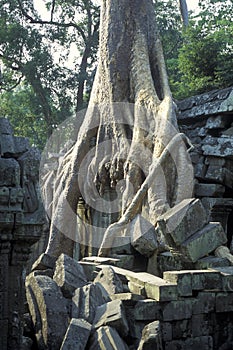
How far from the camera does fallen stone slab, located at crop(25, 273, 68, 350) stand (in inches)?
163

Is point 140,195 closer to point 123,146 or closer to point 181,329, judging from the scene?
point 123,146

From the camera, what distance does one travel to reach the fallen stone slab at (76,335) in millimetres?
3812

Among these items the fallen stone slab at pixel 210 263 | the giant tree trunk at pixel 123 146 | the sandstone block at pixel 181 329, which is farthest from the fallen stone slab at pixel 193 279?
the giant tree trunk at pixel 123 146

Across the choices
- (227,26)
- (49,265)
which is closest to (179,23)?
(227,26)

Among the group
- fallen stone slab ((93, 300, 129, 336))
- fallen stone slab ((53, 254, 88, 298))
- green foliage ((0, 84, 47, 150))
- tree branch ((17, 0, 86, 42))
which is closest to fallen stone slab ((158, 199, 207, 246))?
fallen stone slab ((53, 254, 88, 298))

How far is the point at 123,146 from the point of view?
9086 millimetres

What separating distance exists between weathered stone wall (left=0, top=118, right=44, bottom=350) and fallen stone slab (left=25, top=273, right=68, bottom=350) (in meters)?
0.18

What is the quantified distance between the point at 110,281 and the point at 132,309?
1.46 feet

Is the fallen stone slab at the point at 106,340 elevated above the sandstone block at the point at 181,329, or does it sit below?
above

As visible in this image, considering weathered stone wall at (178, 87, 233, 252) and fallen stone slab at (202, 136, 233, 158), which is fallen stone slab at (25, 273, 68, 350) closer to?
weathered stone wall at (178, 87, 233, 252)

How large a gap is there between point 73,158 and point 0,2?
26.7 feet

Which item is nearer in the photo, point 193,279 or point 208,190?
point 193,279

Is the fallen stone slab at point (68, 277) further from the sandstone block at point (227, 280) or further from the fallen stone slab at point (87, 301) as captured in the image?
the sandstone block at point (227, 280)

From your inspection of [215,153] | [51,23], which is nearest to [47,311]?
[215,153]
